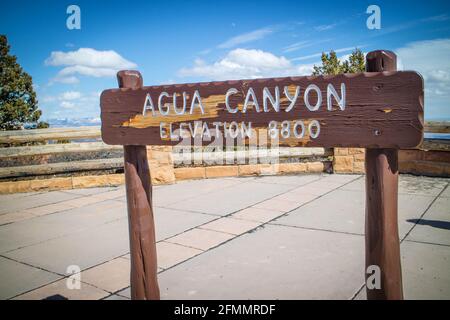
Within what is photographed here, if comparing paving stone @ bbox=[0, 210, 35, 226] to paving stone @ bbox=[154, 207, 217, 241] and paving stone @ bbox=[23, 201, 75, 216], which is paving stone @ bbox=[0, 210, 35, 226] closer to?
paving stone @ bbox=[23, 201, 75, 216]

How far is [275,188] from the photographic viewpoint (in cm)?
581

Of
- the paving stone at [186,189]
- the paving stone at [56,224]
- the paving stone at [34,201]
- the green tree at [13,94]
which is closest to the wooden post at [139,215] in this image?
the paving stone at [56,224]

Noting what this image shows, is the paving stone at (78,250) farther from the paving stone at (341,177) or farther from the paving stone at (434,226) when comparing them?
the paving stone at (341,177)

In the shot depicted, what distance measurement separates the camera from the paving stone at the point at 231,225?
376cm

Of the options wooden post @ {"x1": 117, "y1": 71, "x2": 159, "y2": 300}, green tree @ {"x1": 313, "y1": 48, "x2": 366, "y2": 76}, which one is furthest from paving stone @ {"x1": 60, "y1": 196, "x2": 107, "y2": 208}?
green tree @ {"x1": 313, "y1": 48, "x2": 366, "y2": 76}

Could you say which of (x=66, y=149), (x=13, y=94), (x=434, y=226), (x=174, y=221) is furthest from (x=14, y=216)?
(x=13, y=94)

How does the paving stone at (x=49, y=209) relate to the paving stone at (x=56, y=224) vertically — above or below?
above

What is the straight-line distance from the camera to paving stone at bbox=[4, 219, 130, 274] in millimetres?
3125

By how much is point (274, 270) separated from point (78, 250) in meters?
2.07

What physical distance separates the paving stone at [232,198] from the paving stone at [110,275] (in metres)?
1.71

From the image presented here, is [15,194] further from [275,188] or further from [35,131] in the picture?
[275,188]

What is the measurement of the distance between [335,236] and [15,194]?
19.4ft

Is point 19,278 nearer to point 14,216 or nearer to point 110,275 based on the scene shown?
point 110,275
